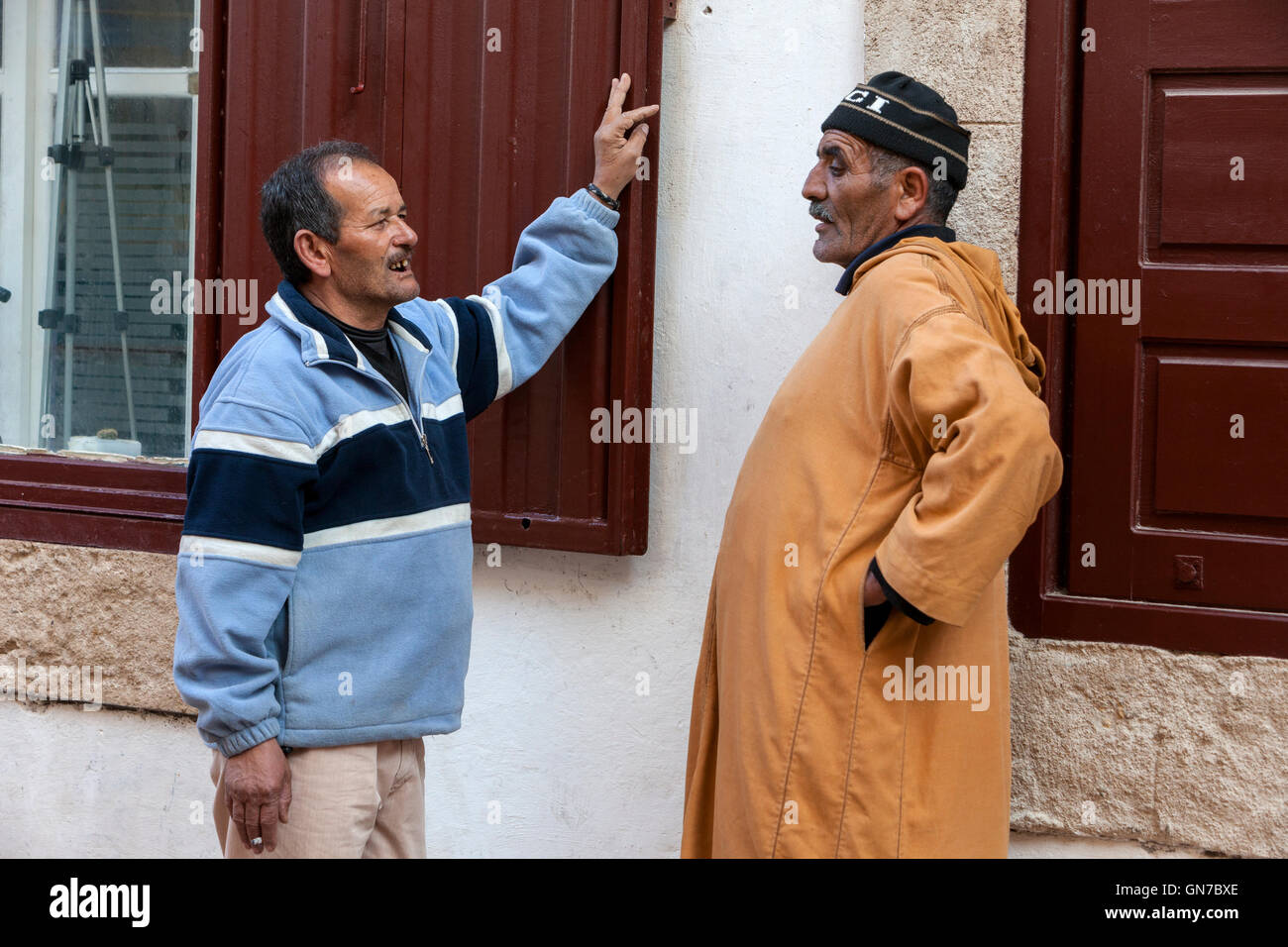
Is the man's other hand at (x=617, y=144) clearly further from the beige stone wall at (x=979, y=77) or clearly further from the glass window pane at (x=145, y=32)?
the glass window pane at (x=145, y=32)

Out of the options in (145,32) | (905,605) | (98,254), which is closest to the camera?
(905,605)

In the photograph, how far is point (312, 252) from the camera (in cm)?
256

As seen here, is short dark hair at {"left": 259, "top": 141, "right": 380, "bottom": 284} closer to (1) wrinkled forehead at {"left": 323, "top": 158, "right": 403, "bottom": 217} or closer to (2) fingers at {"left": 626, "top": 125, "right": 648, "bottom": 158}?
(1) wrinkled forehead at {"left": 323, "top": 158, "right": 403, "bottom": 217}

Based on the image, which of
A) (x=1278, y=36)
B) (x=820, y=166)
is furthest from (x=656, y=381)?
(x=1278, y=36)

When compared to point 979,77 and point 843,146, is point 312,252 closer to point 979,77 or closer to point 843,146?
point 843,146

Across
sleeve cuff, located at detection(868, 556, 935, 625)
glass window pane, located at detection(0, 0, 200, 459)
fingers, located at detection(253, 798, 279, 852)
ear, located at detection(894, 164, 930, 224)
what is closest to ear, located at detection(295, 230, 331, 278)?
fingers, located at detection(253, 798, 279, 852)

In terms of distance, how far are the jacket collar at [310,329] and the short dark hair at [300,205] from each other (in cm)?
7

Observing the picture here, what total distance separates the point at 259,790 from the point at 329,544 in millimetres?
470

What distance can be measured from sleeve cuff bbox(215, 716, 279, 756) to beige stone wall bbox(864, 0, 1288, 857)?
166 centimetres

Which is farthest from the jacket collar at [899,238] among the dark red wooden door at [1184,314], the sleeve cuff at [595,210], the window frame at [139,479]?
the window frame at [139,479]

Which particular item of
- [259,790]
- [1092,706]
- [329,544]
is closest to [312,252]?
[329,544]

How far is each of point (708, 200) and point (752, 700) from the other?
4.38ft

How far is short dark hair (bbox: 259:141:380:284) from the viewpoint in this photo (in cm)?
255

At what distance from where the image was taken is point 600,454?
3.17 meters
